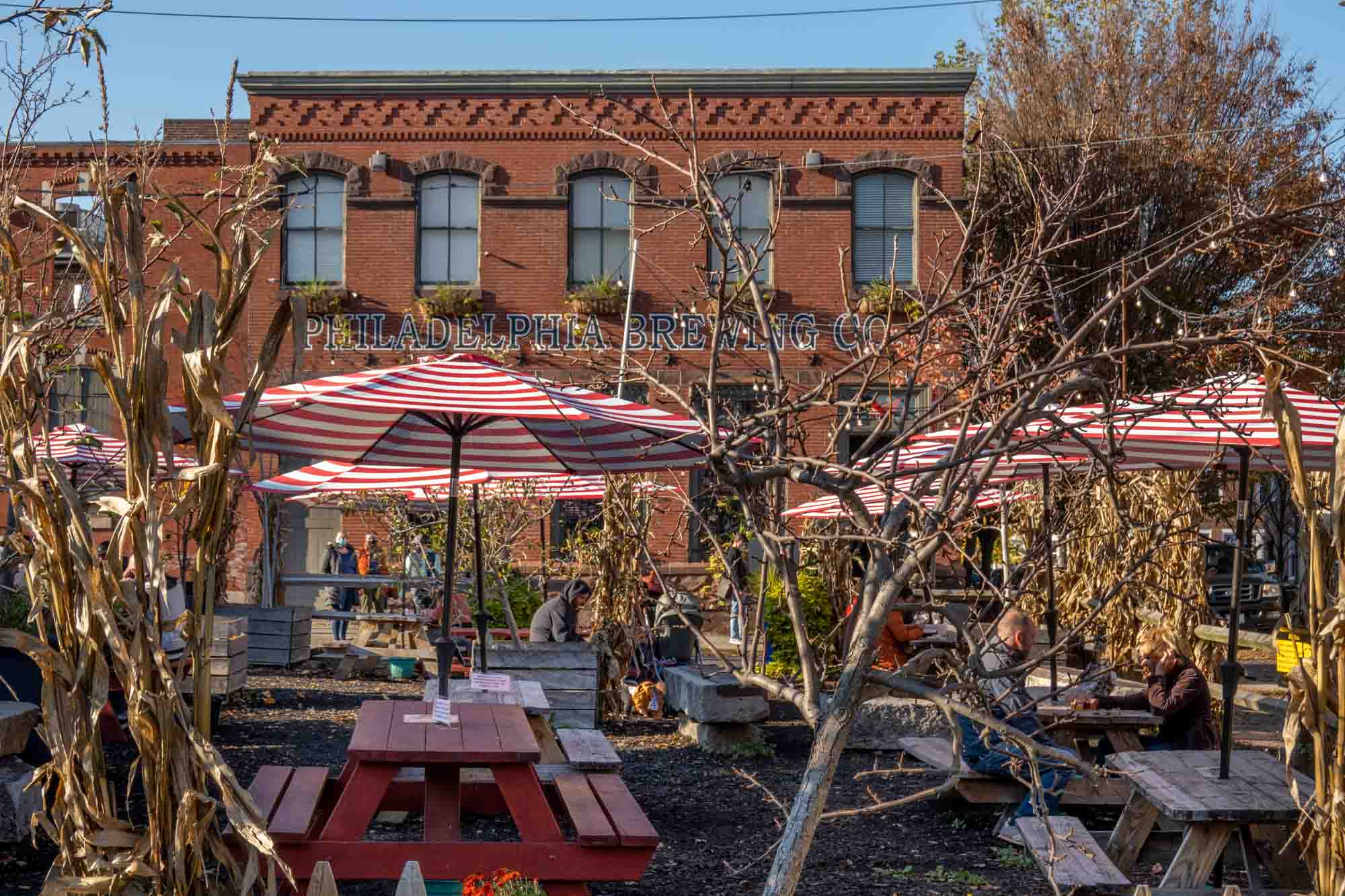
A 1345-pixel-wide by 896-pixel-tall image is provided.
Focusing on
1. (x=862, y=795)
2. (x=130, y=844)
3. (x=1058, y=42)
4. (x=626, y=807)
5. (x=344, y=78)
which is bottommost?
(x=862, y=795)

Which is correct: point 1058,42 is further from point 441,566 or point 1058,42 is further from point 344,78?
point 441,566

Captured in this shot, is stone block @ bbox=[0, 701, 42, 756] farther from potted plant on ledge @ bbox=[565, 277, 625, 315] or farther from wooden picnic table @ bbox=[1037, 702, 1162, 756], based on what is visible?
potted plant on ledge @ bbox=[565, 277, 625, 315]

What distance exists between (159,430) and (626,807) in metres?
3.11

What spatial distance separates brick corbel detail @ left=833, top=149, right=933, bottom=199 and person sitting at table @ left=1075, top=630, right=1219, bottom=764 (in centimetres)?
1504

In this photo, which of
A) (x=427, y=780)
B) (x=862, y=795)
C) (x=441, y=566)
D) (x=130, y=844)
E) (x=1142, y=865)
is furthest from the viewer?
(x=441, y=566)

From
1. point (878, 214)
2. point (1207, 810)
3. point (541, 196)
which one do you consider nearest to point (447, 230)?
point (541, 196)

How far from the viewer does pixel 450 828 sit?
5820 mm

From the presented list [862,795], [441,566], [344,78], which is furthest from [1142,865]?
[344,78]

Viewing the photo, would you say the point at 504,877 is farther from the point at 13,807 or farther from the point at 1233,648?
the point at 1233,648

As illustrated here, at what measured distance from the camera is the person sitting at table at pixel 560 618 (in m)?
11.6

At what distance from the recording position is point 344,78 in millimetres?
22812

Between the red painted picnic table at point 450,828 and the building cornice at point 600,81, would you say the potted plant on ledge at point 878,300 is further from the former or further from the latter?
the red painted picnic table at point 450,828

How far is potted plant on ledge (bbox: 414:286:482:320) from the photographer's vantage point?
74.0 feet

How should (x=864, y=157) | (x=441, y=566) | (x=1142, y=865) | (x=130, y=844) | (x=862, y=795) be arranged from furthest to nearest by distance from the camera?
(x=864, y=157), (x=441, y=566), (x=862, y=795), (x=1142, y=865), (x=130, y=844)
